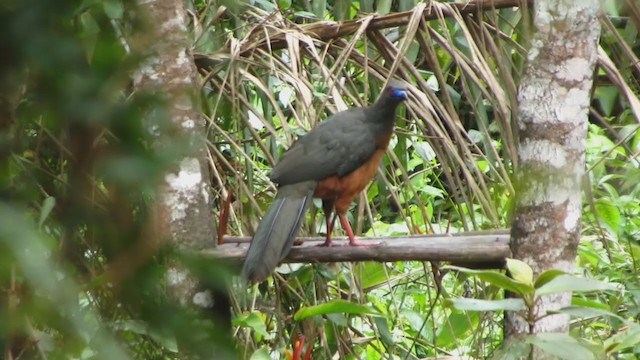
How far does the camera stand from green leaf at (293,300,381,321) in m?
3.27

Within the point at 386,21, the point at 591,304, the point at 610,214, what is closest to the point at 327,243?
the point at 386,21

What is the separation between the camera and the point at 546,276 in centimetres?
230

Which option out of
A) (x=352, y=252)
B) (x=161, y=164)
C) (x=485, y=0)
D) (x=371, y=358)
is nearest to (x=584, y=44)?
(x=485, y=0)

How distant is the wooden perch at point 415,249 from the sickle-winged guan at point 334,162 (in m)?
0.12

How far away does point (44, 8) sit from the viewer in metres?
0.68

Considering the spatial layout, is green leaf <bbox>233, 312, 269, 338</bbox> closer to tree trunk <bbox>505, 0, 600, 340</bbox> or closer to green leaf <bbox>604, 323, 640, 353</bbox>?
tree trunk <bbox>505, 0, 600, 340</bbox>

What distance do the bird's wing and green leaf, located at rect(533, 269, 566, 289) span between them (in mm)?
1661

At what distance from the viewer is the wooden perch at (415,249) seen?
340 cm

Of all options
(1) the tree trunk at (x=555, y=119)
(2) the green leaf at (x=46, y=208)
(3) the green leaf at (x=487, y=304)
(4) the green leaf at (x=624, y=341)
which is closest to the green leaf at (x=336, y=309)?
(1) the tree trunk at (x=555, y=119)

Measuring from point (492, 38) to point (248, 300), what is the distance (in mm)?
1389

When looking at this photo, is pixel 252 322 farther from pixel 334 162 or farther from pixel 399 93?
pixel 399 93

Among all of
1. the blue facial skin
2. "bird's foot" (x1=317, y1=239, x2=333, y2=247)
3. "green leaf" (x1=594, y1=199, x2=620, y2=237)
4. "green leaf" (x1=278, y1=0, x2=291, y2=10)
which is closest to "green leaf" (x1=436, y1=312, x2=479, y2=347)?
"green leaf" (x1=594, y1=199, x2=620, y2=237)

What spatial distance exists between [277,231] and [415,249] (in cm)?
52

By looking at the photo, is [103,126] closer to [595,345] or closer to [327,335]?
[595,345]
